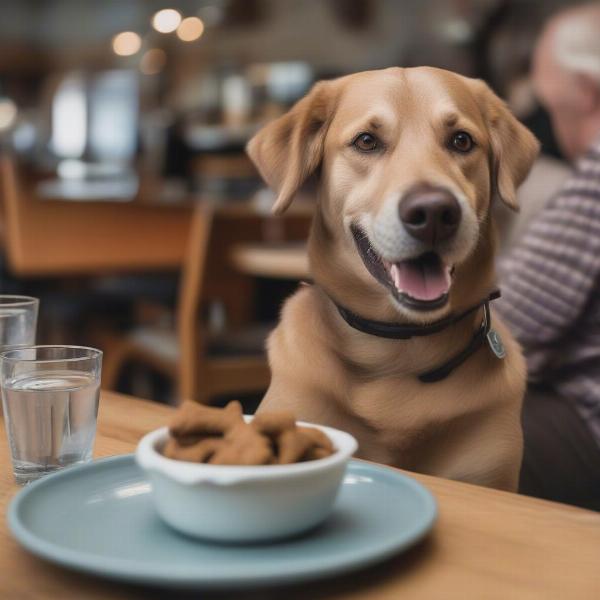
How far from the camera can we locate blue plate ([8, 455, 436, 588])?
528 mm

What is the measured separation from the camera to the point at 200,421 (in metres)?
0.61

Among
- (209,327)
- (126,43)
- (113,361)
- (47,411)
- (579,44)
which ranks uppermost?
(126,43)

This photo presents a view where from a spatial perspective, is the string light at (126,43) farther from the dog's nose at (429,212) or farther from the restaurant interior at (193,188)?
the dog's nose at (429,212)

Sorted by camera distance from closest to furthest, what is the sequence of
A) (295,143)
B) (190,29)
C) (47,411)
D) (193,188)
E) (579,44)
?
(47,411) → (295,143) → (579,44) → (193,188) → (190,29)

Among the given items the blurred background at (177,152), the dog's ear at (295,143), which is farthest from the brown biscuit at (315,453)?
the blurred background at (177,152)

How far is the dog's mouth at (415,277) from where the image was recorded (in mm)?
1034

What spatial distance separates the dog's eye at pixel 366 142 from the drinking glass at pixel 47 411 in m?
0.52

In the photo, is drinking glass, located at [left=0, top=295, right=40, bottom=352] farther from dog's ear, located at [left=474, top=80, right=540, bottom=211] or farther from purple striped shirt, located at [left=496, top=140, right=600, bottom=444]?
purple striped shirt, located at [left=496, top=140, right=600, bottom=444]

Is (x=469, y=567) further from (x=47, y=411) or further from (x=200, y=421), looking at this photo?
(x=47, y=411)

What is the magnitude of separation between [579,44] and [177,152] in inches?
153

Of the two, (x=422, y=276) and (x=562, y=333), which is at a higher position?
(x=422, y=276)

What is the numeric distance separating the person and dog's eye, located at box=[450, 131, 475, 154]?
1.37 feet

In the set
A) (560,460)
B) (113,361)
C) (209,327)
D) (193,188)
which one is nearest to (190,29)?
(193,188)

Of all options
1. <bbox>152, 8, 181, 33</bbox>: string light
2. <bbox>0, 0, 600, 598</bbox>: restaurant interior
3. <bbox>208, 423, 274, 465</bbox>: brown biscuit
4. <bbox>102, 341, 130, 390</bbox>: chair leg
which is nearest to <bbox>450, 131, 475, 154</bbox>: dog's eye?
<bbox>0, 0, 600, 598</bbox>: restaurant interior
